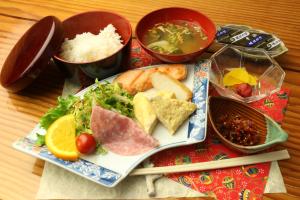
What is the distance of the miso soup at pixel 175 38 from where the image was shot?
173 cm

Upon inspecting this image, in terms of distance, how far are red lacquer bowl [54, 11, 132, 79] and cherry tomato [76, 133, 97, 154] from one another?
40 cm

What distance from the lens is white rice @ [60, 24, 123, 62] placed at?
164 cm

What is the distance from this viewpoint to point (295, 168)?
1.31m

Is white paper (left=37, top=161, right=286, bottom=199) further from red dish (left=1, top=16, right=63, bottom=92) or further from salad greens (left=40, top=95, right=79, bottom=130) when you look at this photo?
red dish (left=1, top=16, right=63, bottom=92)

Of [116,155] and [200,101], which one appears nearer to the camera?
[116,155]

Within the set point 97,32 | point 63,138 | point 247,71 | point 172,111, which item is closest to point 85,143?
point 63,138

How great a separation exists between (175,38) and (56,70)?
27.5 inches

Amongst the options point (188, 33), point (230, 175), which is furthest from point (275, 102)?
point (188, 33)

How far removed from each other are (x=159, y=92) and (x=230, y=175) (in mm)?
496

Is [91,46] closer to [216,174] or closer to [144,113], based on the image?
[144,113]

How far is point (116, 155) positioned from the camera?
1.33 m

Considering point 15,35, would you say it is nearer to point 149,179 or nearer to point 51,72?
point 51,72

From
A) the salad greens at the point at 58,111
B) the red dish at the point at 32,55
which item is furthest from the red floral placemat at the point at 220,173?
the red dish at the point at 32,55

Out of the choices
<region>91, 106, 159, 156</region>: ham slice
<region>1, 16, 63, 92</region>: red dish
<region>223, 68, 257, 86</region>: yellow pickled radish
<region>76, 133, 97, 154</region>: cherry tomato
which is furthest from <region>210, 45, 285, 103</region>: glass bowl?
<region>1, 16, 63, 92</region>: red dish
